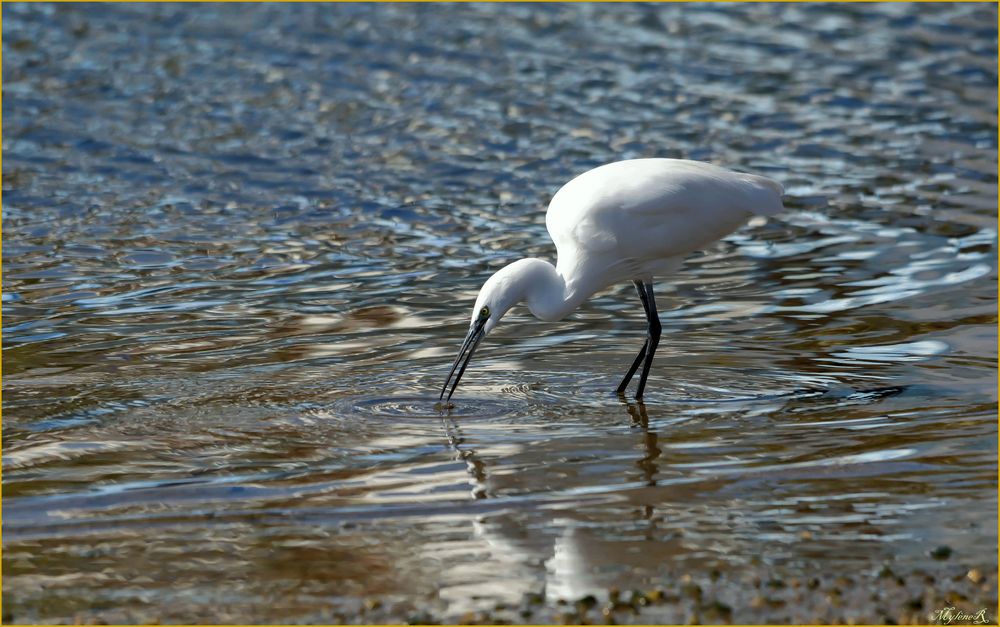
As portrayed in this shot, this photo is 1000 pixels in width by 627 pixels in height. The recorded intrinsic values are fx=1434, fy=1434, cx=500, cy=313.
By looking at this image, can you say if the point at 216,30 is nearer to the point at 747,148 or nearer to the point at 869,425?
the point at 747,148

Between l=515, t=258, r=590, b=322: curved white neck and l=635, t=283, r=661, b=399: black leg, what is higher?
l=515, t=258, r=590, b=322: curved white neck

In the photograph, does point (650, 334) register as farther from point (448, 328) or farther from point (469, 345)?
point (448, 328)

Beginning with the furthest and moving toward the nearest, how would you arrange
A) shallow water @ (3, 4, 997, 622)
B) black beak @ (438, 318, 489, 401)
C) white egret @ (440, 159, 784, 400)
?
white egret @ (440, 159, 784, 400), black beak @ (438, 318, 489, 401), shallow water @ (3, 4, 997, 622)

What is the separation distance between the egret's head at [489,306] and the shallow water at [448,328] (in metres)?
0.24

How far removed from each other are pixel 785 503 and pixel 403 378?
256cm

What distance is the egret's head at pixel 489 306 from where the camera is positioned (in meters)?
7.20

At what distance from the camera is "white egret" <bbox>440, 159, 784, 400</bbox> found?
7.31 m

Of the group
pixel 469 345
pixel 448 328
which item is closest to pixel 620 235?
pixel 469 345

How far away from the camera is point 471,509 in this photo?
568 cm

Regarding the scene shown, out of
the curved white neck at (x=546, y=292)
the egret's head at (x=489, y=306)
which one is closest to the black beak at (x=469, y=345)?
the egret's head at (x=489, y=306)

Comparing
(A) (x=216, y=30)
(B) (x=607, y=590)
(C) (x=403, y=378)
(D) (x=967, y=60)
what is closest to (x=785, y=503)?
(B) (x=607, y=590)

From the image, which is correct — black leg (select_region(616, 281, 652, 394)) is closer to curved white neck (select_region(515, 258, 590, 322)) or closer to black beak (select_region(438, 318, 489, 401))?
curved white neck (select_region(515, 258, 590, 322))

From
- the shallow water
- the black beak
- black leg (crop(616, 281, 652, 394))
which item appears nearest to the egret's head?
the black beak

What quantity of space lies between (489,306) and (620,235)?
31.0 inches
